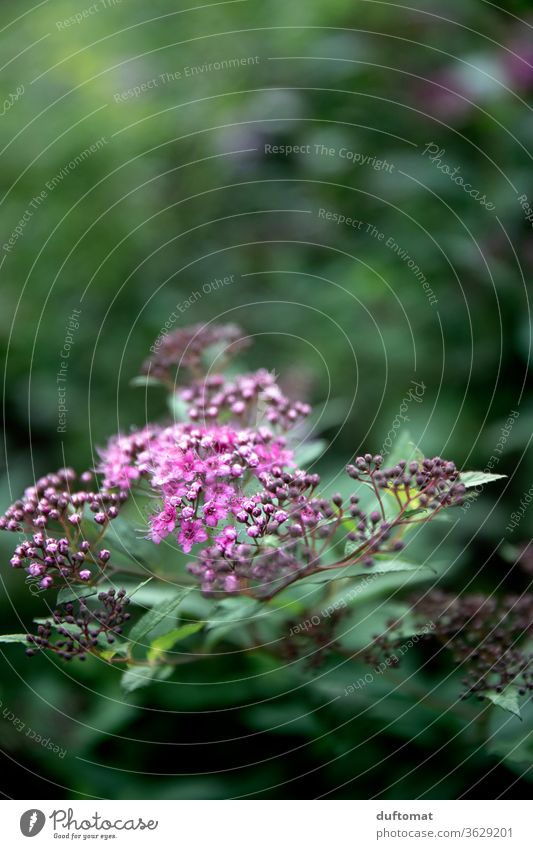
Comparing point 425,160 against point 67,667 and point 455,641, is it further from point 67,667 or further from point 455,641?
point 67,667

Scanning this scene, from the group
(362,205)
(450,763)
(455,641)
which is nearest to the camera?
(455,641)

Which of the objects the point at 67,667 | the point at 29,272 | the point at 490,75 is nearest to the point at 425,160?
the point at 490,75

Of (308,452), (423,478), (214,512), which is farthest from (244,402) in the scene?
(423,478)

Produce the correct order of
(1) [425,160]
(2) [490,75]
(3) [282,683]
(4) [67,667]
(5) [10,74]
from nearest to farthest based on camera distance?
1. (3) [282,683]
2. (4) [67,667]
3. (2) [490,75]
4. (1) [425,160]
5. (5) [10,74]

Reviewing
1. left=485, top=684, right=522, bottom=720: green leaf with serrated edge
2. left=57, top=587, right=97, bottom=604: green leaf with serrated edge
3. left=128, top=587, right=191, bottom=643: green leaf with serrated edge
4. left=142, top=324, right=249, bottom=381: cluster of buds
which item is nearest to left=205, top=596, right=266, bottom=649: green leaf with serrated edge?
left=128, top=587, right=191, bottom=643: green leaf with serrated edge

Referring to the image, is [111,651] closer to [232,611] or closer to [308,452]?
[232,611]

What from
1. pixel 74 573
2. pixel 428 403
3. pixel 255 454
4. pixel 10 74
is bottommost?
pixel 74 573
